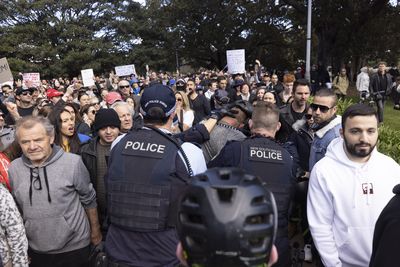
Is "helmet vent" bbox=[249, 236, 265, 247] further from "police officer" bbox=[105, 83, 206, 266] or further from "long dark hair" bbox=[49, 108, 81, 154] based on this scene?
"long dark hair" bbox=[49, 108, 81, 154]

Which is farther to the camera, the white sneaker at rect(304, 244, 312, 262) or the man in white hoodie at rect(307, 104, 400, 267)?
the white sneaker at rect(304, 244, 312, 262)

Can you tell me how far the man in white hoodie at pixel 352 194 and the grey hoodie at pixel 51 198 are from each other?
1818 mm

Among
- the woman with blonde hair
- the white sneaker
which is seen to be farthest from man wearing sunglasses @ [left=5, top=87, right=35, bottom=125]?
the white sneaker

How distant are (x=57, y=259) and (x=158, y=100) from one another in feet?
5.22

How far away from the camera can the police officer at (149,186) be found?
90.3 inches

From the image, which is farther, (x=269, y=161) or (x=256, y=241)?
(x=269, y=161)

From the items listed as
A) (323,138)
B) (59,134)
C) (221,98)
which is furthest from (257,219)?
(221,98)

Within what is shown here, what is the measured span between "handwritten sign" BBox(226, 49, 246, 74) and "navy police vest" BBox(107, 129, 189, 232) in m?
9.78

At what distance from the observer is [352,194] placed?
→ 8.39 ft

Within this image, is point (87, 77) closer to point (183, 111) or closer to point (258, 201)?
point (183, 111)

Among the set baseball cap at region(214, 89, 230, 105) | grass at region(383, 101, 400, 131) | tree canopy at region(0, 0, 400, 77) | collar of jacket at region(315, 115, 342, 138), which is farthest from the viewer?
tree canopy at region(0, 0, 400, 77)

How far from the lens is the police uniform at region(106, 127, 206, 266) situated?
7.51 feet

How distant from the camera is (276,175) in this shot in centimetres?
278

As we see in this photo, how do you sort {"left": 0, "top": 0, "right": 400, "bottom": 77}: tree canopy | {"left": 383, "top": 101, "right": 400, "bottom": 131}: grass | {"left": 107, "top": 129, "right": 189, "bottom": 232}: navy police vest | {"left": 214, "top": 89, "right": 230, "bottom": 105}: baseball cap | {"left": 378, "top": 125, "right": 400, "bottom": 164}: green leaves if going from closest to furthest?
{"left": 107, "top": 129, "right": 189, "bottom": 232}: navy police vest → {"left": 378, "top": 125, "right": 400, "bottom": 164}: green leaves → {"left": 214, "top": 89, "right": 230, "bottom": 105}: baseball cap → {"left": 383, "top": 101, "right": 400, "bottom": 131}: grass → {"left": 0, "top": 0, "right": 400, "bottom": 77}: tree canopy
